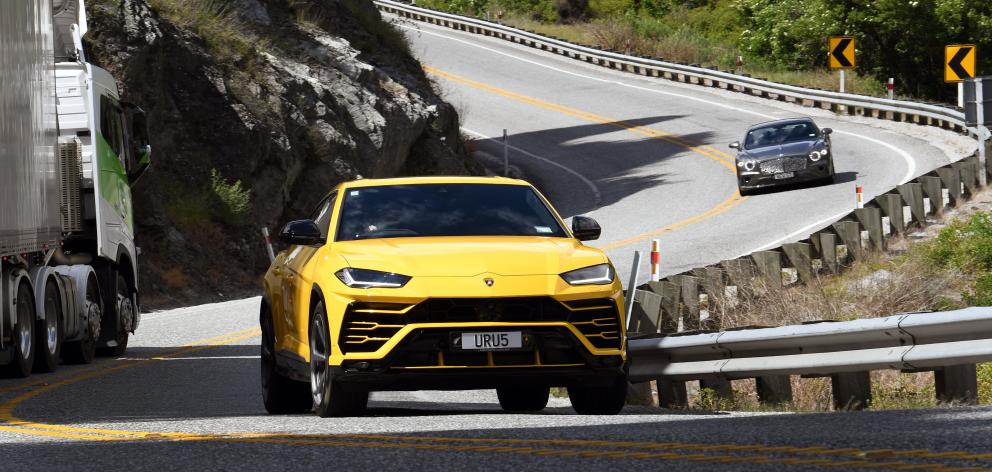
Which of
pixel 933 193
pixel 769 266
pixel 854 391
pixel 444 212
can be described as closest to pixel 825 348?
pixel 854 391

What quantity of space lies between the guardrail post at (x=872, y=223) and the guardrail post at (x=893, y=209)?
3.72 ft

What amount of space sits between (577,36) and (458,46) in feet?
18.2

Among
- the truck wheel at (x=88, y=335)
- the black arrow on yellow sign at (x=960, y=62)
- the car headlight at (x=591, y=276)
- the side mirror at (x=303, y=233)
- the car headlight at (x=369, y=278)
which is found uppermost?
the black arrow on yellow sign at (x=960, y=62)

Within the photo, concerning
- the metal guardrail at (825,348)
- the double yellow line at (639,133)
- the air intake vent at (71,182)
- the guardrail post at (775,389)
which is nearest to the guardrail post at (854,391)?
the metal guardrail at (825,348)

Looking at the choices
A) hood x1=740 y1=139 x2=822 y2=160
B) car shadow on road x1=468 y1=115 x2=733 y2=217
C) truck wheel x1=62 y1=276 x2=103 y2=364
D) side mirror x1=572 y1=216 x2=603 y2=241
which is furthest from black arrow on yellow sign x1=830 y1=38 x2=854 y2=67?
side mirror x1=572 y1=216 x2=603 y2=241

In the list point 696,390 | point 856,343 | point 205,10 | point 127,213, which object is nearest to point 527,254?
point 856,343

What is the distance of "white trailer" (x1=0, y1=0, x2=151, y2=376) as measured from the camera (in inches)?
545

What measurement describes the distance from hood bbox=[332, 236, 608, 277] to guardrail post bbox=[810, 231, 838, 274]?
9.59 m

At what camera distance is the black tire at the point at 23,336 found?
558 inches

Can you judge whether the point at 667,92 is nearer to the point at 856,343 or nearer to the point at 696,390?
the point at 696,390

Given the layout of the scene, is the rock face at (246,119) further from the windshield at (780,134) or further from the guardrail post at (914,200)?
the guardrail post at (914,200)

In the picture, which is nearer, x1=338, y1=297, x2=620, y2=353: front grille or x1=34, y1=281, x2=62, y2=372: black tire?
x1=338, y1=297, x2=620, y2=353: front grille

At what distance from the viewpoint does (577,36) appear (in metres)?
64.4

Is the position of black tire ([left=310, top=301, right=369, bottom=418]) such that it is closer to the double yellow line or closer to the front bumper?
the double yellow line
